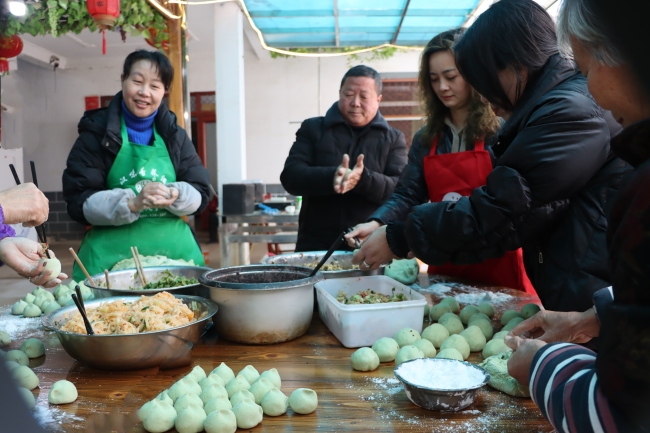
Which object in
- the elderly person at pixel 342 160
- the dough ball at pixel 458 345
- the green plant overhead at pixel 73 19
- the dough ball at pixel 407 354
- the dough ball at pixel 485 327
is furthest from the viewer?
the green plant overhead at pixel 73 19

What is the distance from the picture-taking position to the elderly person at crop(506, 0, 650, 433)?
0.63 m

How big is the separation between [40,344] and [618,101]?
5.57ft

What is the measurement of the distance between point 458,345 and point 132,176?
2.04 meters

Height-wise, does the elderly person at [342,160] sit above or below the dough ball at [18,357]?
above

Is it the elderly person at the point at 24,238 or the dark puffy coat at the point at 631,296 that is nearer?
the dark puffy coat at the point at 631,296

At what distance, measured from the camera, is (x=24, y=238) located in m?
1.75

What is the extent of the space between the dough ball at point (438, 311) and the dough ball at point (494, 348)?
1.16 ft

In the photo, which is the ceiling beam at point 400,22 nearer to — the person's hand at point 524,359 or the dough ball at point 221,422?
the person's hand at point 524,359

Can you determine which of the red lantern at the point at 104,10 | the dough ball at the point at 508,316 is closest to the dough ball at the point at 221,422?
the dough ball at the point at 508,316

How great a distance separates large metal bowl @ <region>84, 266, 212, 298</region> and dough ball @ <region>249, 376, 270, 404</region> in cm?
67

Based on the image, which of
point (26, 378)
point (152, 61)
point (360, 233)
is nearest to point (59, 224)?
point (152, 61)

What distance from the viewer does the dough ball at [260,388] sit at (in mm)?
1214

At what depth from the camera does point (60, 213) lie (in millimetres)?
11836

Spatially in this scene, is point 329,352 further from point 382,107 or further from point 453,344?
point 382,107
